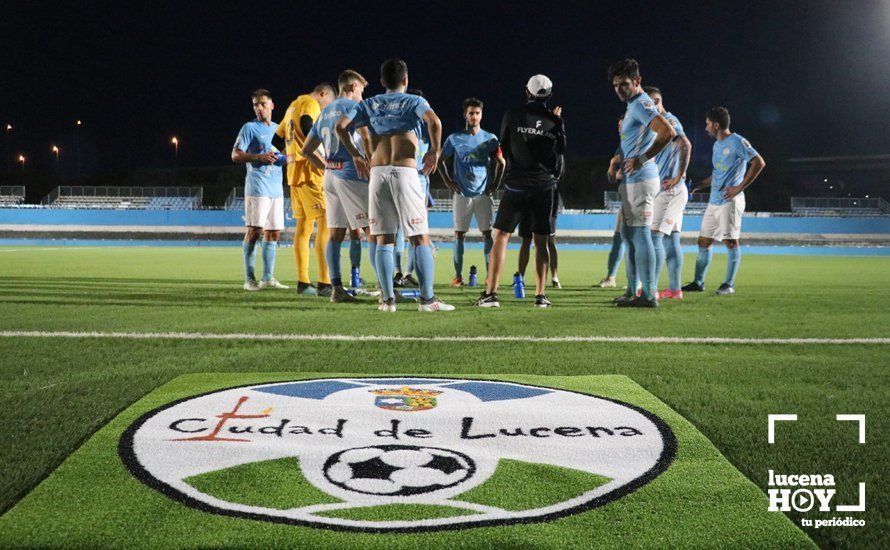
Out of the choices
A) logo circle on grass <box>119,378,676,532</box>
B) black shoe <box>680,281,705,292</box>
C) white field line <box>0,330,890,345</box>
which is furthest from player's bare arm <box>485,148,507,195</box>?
logo circle on grass <box>119,378,676,532</box>

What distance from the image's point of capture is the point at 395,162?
6.66 m

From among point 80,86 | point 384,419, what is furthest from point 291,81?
point 384,419

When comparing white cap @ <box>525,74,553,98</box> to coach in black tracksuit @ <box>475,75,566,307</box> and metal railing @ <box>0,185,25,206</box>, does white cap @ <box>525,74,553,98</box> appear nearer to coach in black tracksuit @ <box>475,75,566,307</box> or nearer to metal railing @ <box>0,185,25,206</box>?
coach in black tracksuit @ <box>475,75,566,307</box>

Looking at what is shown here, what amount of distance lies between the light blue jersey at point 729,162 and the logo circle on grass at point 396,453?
738 centimetres

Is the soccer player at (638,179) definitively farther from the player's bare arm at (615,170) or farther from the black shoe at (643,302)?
the player's bare arm at (615,170)

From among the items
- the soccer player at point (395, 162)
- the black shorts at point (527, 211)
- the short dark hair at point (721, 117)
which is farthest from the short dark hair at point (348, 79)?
the short dark hair at point (721, 117)

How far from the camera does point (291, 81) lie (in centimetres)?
5925

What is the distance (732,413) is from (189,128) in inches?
2846

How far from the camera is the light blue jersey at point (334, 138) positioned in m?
7.43

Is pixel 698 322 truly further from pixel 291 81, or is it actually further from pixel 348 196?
pixel 291 81

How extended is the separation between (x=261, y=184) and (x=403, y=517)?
26.7 ft

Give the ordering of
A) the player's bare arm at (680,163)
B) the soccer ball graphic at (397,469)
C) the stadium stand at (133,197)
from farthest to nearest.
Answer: the stadium stand at (133,197) < the player's bare arm at (680,163) < the soccer ball graphic at (397,469)

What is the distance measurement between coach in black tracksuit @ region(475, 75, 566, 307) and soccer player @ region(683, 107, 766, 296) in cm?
316

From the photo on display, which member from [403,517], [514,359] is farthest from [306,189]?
[403,517]
